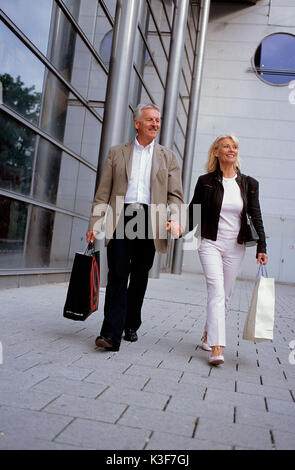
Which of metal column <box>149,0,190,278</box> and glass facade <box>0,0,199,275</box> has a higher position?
metal column <box>149,0,190,278</box>

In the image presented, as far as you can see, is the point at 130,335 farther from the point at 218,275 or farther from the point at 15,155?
the point at 15,155

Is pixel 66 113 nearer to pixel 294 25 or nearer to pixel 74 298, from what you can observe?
pixel 74 298

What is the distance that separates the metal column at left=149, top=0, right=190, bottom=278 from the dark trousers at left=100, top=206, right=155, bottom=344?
10.1 meters

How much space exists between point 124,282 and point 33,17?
5.02m

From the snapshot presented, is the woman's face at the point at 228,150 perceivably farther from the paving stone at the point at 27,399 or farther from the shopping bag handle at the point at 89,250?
the paving stone at the point at 27,399

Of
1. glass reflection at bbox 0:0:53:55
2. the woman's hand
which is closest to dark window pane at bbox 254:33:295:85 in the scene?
glass reflection at bbox 0:0:53:55

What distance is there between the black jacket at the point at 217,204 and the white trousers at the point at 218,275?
9 centimetres

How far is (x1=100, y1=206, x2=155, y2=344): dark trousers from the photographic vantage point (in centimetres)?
410

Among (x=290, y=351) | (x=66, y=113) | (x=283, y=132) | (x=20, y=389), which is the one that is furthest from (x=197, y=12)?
(x=20, y=389)

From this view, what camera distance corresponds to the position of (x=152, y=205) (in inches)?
168

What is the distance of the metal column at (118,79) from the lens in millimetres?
9453

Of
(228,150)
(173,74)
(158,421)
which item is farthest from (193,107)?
(158,421)

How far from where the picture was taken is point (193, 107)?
65.9ft

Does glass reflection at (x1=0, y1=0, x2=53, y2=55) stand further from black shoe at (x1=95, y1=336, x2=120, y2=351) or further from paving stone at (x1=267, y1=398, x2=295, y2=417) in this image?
paving stone at (x1=267, y1=398, x2=295, y2=417)
